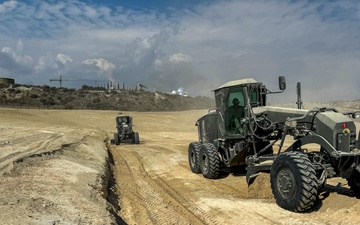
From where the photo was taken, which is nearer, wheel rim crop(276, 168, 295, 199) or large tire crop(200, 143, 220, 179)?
wheel rim crop(276, 168, 295, 199)

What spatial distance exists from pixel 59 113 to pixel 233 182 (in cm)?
3892

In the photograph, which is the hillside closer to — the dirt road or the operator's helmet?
the dirt road

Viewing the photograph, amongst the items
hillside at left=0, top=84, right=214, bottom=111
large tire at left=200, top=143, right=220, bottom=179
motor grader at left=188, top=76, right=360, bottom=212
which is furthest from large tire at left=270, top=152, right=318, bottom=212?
hillside at left=0, top=84, right=214, bottom=111

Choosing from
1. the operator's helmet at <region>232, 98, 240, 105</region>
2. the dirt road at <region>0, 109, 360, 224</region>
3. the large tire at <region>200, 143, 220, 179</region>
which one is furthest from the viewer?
the large tire at <region>200, 143, 220, 179</region>

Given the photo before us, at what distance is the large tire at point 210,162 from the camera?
37.6 ft

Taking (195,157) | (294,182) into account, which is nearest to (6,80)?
(195,157)

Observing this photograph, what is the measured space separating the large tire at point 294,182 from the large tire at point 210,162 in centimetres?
358

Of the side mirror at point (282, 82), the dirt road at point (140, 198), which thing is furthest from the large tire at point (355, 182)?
the side mirror at point (282, 82)

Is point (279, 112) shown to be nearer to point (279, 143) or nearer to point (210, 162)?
point (279, 143)

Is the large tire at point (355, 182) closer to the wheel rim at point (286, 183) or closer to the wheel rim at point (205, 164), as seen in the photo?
the wheel rim at point (286, 183)

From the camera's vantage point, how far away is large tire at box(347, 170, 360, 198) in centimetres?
794

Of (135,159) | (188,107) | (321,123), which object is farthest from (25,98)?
(321,123)

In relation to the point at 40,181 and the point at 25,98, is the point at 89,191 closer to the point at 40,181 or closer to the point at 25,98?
the point at 40,181

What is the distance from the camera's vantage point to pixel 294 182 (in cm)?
729
